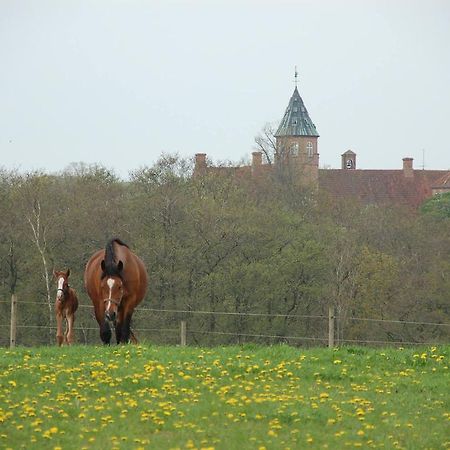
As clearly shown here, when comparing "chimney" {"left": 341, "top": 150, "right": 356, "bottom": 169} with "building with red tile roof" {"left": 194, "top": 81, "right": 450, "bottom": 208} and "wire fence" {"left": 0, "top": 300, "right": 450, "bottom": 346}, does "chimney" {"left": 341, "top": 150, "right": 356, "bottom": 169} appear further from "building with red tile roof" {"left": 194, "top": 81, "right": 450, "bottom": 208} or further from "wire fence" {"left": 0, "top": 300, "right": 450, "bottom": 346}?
"wire fence" {"left": 0, "top": 300, "right": 450, "bottom": 346}

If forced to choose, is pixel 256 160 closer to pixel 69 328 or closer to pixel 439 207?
pixel 439 207

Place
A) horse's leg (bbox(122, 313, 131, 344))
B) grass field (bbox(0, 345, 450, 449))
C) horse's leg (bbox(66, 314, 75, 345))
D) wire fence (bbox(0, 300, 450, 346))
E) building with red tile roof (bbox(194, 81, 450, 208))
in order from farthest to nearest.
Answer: building with red tile roof (bbox(194, 81, 450, 208)) → wire fence (bbox(0, 300, 450, 346)) → horse's leg (bbox(66, 314, 75, 345)) → horse's leg (bbox(122, 313, 131, 344)) → grass field (bbox(0, 345, 450, 449))

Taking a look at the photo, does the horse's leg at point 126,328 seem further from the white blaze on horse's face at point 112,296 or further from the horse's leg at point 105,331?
the white blaze on horse's face at point 112,296

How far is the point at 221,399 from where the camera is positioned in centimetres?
1282

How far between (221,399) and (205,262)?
135 feet

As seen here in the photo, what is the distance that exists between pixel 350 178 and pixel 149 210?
228ft

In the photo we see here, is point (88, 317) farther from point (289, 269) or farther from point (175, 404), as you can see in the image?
point (175, 404)

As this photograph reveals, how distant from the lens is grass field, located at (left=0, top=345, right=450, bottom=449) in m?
11.1

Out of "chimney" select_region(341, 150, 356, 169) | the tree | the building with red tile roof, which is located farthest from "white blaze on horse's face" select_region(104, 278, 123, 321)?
"chimney" select_region(341, 150, 356, 169)

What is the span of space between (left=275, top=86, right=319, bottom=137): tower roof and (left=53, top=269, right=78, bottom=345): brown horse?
353ft

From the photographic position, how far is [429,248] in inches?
2613

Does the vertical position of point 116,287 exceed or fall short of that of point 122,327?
it exceeds it

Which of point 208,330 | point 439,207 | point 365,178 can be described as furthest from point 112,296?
point 365,178

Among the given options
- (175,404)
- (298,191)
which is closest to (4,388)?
(175,404)
